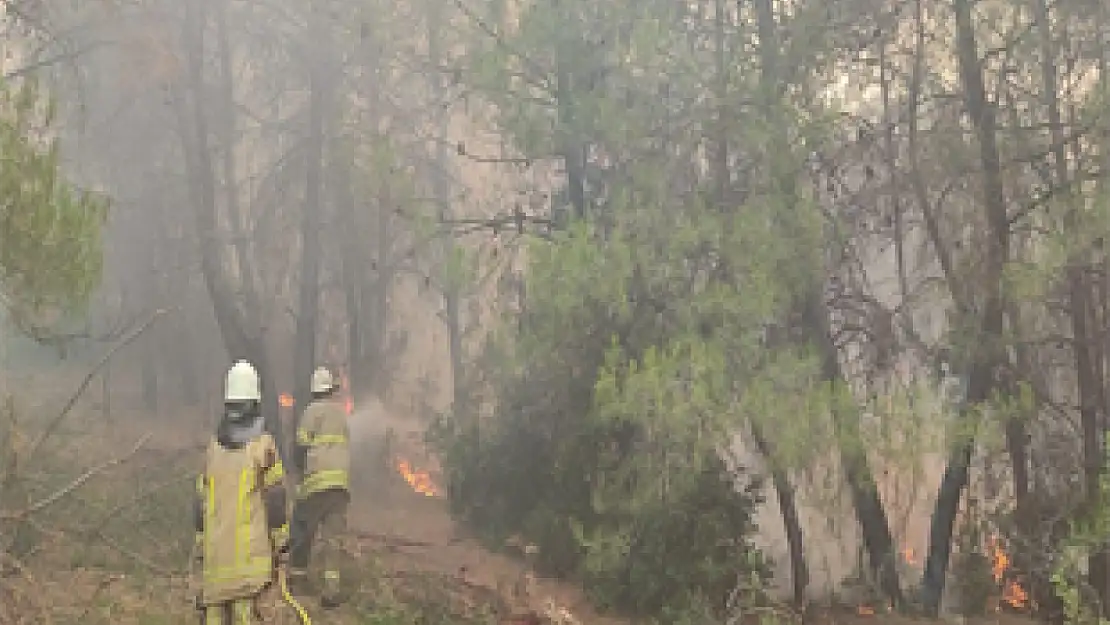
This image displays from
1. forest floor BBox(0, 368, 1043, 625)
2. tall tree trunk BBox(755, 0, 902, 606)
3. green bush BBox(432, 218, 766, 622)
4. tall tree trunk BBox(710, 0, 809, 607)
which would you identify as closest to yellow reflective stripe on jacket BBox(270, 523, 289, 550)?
forest floor BBox(0, 368, 1043, 625)

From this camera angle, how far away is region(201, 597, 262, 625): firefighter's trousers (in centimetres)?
490

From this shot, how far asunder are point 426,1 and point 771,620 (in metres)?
8.31

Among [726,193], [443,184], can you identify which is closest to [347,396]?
[443,184]

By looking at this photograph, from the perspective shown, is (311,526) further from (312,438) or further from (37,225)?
(37,225)

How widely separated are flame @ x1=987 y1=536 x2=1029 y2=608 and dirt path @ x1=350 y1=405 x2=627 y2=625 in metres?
4.72

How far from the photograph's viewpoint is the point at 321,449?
7.73 metres

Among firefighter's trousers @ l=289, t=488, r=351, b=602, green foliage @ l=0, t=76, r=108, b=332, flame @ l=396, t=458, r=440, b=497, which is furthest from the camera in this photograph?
flame @ l=396, t=458, r=440, b=497

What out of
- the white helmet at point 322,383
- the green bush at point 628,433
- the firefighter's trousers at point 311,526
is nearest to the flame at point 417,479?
the green bush at point 628,433

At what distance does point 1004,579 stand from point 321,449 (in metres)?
8.19

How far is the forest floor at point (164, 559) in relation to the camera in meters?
6.62

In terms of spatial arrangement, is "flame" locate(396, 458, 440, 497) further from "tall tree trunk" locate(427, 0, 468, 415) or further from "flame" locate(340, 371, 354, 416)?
"tall tree trunk" locate(427, 0, 468, 415)

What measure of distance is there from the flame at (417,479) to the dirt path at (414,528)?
151mm

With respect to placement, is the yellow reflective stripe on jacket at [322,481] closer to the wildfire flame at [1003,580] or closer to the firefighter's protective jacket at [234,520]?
the firefighter's protective jacket at [234,520]

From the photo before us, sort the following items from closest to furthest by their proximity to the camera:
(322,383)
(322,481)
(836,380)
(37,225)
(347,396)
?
(37,225) → (322,481) → (322,383) → (836,380) → (347,396)
